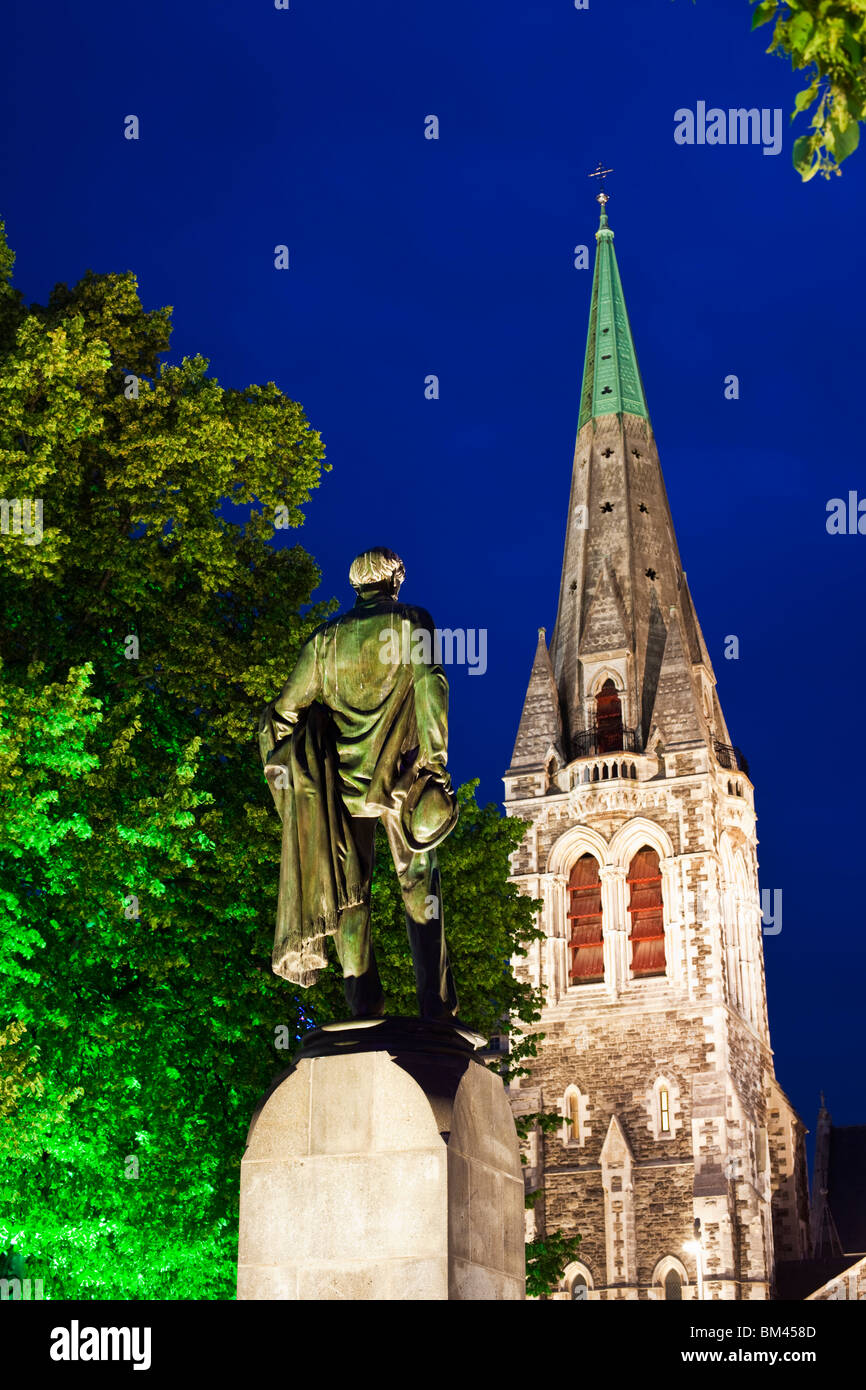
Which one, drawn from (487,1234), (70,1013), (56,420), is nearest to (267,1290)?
(487,1234)

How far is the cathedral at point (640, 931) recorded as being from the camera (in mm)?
50625

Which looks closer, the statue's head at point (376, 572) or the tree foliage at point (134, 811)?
the statue's head at point (376, 572)

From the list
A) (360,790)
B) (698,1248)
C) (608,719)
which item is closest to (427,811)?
(360,790)

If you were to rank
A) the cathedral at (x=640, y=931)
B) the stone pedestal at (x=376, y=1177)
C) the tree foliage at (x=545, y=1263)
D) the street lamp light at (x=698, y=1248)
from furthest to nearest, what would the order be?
the cathedral at (x=640, y=931)
the street lamp light at (x=698, y=1248)
the tree foliage at (x=545, y=1263)
the stone pedestal at (x=376, y=1177)

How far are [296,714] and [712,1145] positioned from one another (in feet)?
Result: 145

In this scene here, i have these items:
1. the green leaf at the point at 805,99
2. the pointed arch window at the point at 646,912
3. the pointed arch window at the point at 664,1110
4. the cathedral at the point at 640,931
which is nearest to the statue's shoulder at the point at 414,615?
the green leaf at the point at 805,99

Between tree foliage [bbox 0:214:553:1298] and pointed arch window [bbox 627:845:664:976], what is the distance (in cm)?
3576

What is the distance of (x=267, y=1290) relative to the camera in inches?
319

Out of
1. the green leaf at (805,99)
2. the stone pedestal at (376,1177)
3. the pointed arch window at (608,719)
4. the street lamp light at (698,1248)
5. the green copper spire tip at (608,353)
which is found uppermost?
the green copper spire tip at (608,353)

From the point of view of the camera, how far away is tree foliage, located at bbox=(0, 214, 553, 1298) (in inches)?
663

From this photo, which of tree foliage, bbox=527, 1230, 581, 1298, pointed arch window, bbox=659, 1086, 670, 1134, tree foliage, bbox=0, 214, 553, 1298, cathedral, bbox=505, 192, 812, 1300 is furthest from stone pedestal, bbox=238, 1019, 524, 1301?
pointed arch window, bbox=659, 1086, 670, 1134

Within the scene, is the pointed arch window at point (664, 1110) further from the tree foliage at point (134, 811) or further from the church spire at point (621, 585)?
the tree foliage at point (134, 811)

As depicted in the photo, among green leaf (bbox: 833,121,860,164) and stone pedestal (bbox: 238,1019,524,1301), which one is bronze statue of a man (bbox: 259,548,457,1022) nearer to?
stone pedestal (bbox: 238,1019,524,1301)

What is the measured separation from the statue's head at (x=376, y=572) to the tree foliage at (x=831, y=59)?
144 inches
